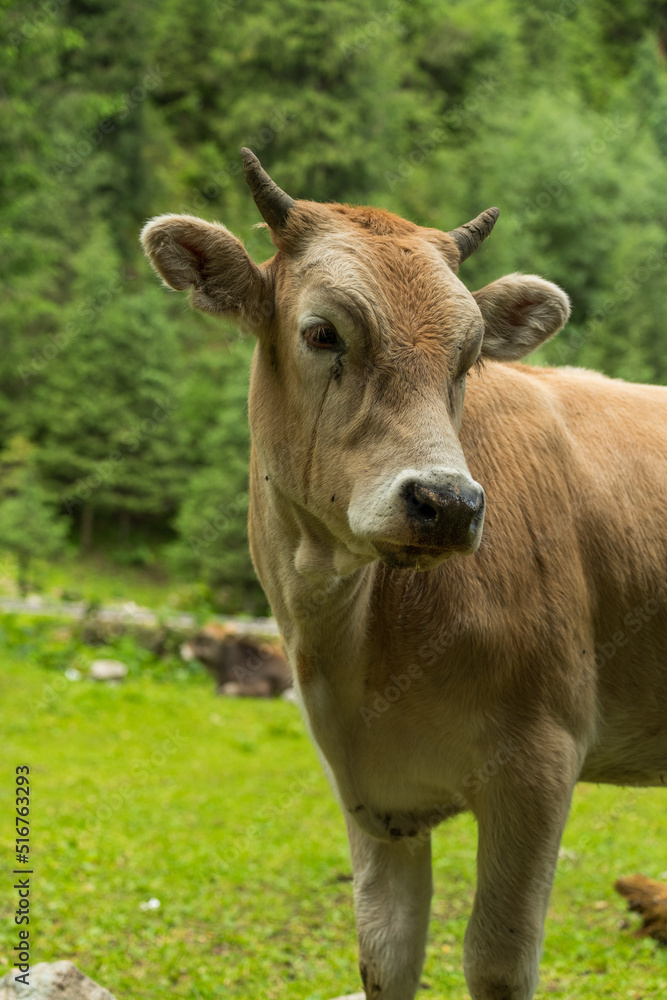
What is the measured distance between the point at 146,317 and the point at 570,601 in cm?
2943

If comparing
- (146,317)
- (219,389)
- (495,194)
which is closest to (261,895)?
(146,317)

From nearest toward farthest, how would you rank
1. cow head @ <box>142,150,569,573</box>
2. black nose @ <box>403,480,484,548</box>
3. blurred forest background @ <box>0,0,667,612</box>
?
1. black nose @ <box>403,480,484,548</box>
2. cow head @ <box>142,150,569,573</box>
3. blurred forest background @ <box>0,0,667,612</box>

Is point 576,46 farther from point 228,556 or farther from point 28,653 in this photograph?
point 28,653

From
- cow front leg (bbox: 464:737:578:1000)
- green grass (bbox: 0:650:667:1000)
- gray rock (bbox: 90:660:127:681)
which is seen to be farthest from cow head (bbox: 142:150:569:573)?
gray rock (bbox: 90:660:127:681)

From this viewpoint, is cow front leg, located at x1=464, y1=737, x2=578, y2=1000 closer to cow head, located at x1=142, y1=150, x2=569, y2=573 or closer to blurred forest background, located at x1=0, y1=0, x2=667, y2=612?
cow head, located at x1=142, y1=150, x2=569, y2=573

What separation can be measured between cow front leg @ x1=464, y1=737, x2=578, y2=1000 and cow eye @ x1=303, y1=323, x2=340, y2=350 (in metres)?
1.78

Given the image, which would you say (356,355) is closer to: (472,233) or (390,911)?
(472,233)

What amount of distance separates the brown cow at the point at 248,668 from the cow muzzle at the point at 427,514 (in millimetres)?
13989

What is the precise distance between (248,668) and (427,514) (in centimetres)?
1463

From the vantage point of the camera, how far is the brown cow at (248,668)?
55.4ft

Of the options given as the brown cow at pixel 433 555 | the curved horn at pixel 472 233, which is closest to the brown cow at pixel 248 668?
the brown cow at pixel 433 555

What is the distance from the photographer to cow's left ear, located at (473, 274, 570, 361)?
3957mm

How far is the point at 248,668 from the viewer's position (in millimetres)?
17062

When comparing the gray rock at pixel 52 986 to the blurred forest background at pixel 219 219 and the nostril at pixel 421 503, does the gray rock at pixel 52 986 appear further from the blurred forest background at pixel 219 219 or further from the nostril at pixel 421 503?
the blurred forest background at pixel 219 219
